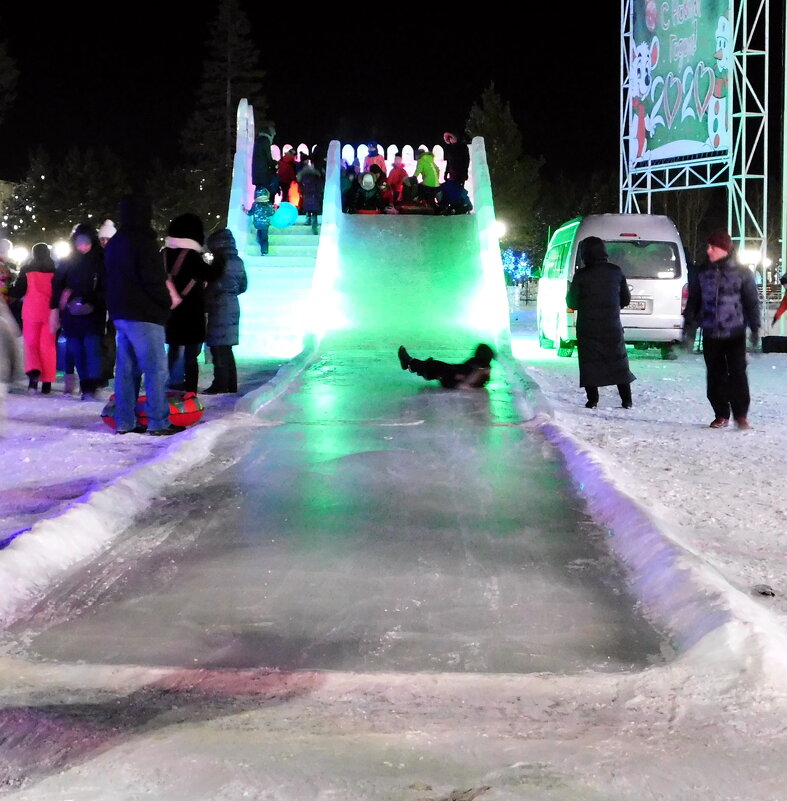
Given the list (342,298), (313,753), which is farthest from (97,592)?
(342,298)

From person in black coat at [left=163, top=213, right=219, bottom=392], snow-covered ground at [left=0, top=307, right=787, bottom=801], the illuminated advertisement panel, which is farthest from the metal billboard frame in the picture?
snow-covered ground at [left=0, top=307, right=787, bottom=801]

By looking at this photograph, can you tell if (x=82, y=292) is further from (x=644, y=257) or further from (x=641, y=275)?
(x=644, y=257)

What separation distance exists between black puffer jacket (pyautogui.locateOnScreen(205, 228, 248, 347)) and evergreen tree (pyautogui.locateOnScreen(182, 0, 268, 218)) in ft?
197

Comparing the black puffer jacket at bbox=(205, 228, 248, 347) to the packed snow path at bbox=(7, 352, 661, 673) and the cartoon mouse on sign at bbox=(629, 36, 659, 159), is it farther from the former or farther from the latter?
the cartoon mouse on sign at bbox=(629, 36, 659, 159)

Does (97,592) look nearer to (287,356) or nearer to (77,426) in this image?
(77,426)

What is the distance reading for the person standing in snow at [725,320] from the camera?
30.3 ft

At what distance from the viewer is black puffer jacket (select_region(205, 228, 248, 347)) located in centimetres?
1127

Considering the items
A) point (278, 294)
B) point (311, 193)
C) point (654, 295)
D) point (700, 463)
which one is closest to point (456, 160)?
point (311, 193)

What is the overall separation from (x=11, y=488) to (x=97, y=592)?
2248 millimetres

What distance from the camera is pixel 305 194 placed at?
22.7 meters

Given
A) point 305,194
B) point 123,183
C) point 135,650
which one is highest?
point 123,183

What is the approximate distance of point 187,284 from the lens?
10.3 metres

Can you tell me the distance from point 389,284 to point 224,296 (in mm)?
8743

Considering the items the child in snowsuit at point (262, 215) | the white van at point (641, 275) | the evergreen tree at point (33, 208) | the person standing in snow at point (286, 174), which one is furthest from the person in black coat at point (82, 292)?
the evergreen tree at point (33, 208)
